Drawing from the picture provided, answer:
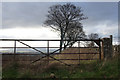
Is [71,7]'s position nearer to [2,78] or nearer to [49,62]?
[49,62]

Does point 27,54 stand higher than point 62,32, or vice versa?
point 62,32

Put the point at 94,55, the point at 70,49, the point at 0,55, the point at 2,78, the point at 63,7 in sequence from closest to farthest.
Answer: the point at 2,78, the point at 0,55, the point at 94,55, the point at 70,49, the point at 63,7

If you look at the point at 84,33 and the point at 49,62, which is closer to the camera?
the point at 49,62

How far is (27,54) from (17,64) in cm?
96

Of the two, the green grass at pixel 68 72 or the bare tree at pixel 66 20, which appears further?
the bare tree at pixel 66 20

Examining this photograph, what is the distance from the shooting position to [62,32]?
30.0m

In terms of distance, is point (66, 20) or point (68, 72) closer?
point (68, 72)

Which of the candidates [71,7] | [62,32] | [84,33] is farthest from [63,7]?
[84,33]

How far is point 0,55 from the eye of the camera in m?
8.98

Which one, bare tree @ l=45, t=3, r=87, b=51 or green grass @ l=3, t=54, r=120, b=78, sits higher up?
bare tree @ l=45, t=3, r=87, b=51

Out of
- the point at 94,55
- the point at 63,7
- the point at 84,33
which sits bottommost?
the point at 94,55

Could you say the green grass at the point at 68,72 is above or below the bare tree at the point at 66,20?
below

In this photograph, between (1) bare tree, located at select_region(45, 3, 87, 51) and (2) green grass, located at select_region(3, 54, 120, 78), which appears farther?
(1) bare tree, located at select_region(45, 3, 87, 51)

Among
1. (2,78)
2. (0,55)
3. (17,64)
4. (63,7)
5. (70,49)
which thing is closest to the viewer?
(2,78)
